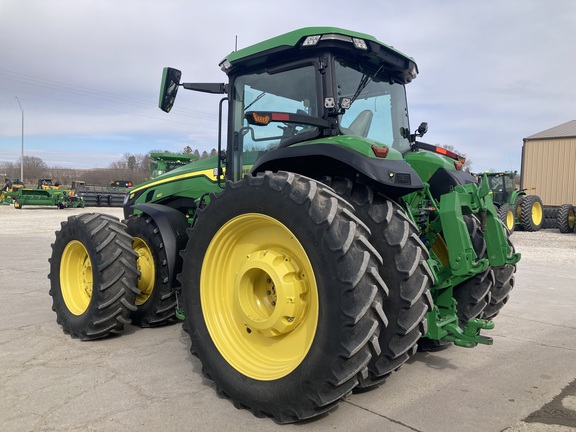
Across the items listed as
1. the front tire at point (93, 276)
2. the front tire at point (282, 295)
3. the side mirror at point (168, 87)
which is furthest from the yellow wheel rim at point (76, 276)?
the front tire at point (282, 295)

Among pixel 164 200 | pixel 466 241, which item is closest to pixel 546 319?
pixel 466 241

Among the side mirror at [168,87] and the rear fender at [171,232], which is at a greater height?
the side mirror at [168,87]

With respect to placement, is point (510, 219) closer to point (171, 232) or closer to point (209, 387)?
point (171, 232)

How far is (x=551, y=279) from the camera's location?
8.27 metres

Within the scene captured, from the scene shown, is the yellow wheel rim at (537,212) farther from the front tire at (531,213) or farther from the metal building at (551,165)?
the metal building at (551,165)

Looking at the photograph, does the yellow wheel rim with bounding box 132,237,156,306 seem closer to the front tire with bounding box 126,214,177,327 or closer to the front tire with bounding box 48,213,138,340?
the front tire with bounding box 126,214,177,327

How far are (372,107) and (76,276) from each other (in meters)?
3.43

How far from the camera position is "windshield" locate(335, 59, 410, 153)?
3619 mm

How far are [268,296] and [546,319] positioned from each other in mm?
3959

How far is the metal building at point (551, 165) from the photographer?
75.8 ft

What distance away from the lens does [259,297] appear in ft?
10.6

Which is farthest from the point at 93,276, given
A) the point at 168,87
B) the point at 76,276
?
the point at 168,87

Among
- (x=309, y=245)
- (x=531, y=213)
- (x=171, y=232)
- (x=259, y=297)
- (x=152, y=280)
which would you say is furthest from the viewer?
(x=531, y=213)

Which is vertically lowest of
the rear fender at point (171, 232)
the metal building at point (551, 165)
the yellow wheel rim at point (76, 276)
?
the yellow wheel rim at point (76, 276)
